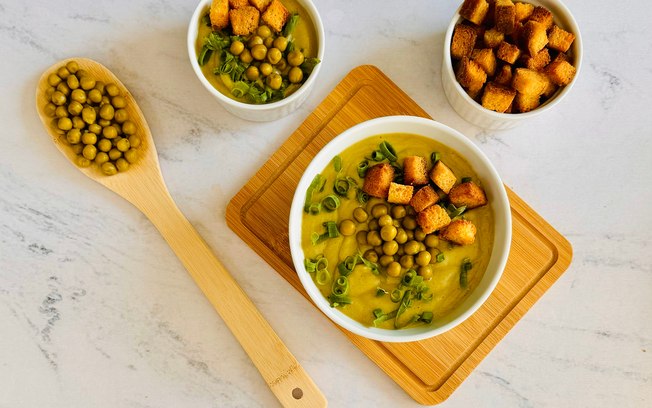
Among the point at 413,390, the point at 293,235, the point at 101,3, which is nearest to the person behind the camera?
the point at 293,235

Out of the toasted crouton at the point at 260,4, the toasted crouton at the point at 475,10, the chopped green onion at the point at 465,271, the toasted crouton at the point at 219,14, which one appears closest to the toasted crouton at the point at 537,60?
the toasted crouton at the point at 475,10

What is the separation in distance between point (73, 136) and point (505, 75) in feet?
5.41

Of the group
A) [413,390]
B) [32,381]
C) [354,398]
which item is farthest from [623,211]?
[32,381]

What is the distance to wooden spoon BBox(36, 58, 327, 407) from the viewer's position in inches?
96.1

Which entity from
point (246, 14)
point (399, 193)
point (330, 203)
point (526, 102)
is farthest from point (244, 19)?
point (526, 102)

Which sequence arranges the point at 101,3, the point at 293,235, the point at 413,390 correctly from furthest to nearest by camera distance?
1. the point at 101,3
2. the point at 413,390
3. the point at 293,235

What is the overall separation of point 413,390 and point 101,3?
79.2 inches

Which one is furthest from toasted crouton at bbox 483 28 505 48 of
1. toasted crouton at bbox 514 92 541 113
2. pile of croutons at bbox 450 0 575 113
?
toasted crouton at bbox 514 92 541 113

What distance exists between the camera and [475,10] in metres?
2.28

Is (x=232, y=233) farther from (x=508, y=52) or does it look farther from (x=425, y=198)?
(x=508, y=52)

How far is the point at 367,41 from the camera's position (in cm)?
257

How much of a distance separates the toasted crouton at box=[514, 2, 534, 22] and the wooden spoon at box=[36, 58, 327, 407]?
1473 millimetres

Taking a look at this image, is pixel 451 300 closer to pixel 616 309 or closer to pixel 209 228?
pixel 616 309

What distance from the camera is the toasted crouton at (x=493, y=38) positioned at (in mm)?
2295
